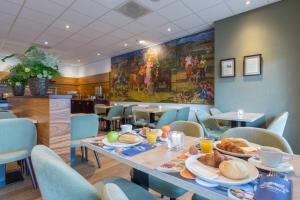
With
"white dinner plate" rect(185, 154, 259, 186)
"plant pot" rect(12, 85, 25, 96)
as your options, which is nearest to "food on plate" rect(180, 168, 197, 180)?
"white dinner plate" rect(185, 154, 259, 186)

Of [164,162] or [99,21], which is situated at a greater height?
[99,21]

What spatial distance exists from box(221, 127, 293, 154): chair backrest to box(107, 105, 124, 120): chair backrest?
13.8 feet

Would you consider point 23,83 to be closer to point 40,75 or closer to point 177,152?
point 40,75

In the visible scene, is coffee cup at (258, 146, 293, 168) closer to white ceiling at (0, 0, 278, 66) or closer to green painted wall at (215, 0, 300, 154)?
green painted wall at (215, 0, 300, 154)

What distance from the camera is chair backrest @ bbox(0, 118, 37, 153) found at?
206 centimetres

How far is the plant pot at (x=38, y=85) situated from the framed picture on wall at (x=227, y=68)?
364 cm

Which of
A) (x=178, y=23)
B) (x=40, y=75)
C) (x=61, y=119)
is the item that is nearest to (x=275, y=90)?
(x=178, y=23)

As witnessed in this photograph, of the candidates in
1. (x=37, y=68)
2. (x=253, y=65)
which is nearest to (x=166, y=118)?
(x=253, y=65)

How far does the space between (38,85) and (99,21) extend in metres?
2.78

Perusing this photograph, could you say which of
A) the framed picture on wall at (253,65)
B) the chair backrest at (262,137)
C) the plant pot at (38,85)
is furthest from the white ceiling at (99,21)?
the chair backrest at (262,137)

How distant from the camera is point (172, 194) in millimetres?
1250

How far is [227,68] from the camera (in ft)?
13.4

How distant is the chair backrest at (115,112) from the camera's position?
210 inches

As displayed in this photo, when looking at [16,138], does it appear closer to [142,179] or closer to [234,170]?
[142,179]
